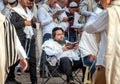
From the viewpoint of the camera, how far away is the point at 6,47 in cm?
741

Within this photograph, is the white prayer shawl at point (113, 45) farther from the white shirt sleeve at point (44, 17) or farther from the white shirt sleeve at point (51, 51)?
the white shirt sleeve at point (44, 17)

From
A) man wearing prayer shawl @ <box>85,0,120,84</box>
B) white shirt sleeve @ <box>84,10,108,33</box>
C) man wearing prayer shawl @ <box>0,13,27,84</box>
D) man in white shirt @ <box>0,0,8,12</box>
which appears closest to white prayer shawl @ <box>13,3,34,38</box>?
man in white shirt @ <box>0,0,8,12</box>

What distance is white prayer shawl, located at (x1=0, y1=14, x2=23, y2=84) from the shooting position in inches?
285

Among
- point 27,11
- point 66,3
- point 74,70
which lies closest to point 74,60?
point 74,70

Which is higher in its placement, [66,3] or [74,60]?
[66,3]

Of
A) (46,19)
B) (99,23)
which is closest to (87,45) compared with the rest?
(46,19)

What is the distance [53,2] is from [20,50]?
13.4 feet

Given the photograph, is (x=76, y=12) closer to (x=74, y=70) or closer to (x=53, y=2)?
(x=53, y=2)

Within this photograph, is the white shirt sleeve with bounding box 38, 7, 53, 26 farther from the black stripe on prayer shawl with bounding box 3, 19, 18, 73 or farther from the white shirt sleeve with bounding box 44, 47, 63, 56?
the black stripe on prayer shawl with bounding box 3, 19, 18, 73

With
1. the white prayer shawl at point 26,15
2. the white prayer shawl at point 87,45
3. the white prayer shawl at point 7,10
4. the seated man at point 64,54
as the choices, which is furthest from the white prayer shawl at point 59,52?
the white prayer shawl at point 7,10

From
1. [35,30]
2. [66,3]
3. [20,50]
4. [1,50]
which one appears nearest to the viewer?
[1,50]

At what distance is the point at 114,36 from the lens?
253 inches

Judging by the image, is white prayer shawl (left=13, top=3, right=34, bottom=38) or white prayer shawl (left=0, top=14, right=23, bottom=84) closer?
white prayer shawl (left=0, top=14, right=23, bottom=84)

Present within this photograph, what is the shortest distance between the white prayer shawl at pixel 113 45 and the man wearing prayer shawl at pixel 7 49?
155 cm
